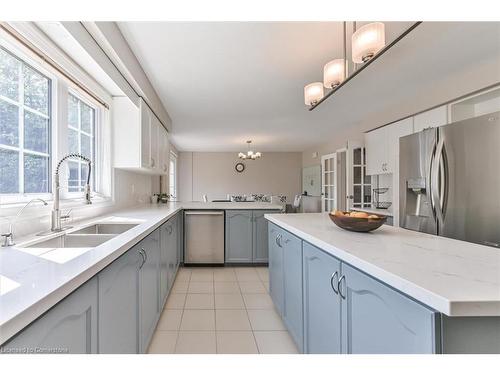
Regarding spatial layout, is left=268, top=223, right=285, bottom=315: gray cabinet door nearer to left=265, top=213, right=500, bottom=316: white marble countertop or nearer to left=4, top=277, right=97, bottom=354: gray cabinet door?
left=265, top=213, right=500, bottom=316: white marble countertop

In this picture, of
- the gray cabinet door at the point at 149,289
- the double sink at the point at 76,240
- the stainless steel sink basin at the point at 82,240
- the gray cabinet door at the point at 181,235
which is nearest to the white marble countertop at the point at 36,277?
the double sink at the point at 76,240

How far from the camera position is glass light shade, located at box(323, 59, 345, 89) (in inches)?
73.0

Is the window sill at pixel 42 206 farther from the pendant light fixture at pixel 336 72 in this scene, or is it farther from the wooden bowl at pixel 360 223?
the pendant light fixture at pixel 336 72

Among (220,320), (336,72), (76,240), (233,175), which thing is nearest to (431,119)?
(336,72)

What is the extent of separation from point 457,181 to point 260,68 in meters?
2.22

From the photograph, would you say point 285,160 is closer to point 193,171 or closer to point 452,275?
point 193,171

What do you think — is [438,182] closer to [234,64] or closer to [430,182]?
[430,182]

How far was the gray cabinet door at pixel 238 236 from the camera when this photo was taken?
11.7ft

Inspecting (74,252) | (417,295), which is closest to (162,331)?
(74,252)

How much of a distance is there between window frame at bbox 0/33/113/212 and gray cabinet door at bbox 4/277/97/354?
84 cm

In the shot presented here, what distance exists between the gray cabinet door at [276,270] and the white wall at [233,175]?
6421mm

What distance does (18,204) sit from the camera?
1336 millimetres

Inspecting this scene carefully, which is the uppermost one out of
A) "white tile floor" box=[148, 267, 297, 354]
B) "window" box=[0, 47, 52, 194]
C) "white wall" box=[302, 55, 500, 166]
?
"white wall" box=[302, 55, 500, 166]

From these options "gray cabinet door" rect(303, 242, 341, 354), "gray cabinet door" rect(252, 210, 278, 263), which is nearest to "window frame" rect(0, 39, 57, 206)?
"gray cabinet door" rect(303, 242, 341, 354)
